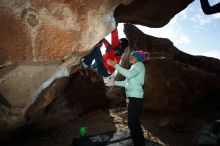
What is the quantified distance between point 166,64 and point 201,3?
2.03 metres

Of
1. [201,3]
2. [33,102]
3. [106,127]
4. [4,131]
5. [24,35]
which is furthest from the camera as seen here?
[201,3]

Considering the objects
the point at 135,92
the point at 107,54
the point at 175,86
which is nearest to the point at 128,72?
the point at 135,92

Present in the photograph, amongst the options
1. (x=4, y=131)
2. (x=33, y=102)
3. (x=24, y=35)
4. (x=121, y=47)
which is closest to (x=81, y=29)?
(x=24, y=35)

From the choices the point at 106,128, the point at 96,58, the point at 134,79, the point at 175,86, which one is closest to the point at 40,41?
the point at 134,79

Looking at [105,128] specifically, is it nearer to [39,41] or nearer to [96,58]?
[96,58]

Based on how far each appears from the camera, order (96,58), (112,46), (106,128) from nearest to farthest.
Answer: (106,128)
(112,46)
(96,58)

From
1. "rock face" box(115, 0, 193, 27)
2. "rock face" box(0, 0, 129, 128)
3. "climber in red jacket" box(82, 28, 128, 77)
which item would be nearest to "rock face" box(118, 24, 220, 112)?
"rock face" box(115, 0, 193, 27)

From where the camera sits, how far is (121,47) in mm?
7016

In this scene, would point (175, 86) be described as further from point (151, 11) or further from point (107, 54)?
point (107, 54)

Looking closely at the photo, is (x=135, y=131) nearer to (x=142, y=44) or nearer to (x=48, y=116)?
(x=48, y=116)

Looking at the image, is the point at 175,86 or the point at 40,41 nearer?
the point at 40,41

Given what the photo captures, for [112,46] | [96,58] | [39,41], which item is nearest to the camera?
[39,41]

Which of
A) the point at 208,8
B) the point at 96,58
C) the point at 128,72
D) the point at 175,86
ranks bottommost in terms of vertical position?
the point at 175,86

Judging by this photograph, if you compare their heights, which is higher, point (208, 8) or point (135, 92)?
point (208, 8)
